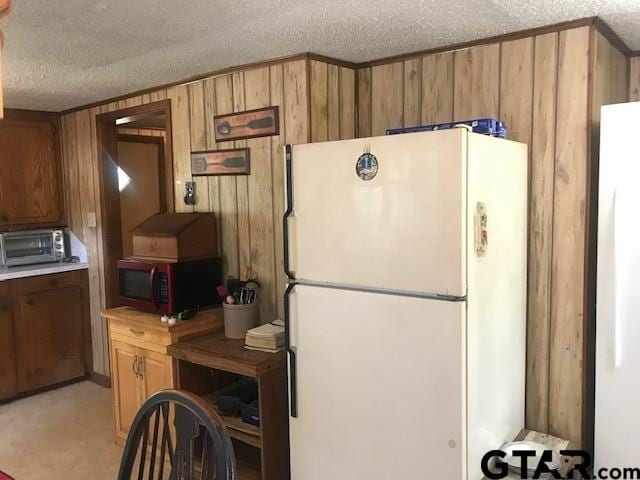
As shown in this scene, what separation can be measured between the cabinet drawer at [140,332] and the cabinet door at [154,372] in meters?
0.07

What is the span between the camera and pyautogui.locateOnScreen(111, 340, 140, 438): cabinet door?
3.14 metres

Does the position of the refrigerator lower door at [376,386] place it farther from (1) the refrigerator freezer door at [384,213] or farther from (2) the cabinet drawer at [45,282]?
(2) the cabinet drawer at [45,282]

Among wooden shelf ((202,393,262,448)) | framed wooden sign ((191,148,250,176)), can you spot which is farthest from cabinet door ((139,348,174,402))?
framed wooden sign ((191,148,250,176))

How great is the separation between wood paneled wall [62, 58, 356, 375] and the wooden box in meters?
0.12

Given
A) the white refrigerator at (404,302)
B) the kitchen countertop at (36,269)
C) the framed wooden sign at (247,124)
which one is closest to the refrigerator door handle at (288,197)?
the white refrigerator at (404,302)

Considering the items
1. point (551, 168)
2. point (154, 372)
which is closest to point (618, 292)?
point (551, 168)

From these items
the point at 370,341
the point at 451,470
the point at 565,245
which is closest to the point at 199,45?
the point at 370,341

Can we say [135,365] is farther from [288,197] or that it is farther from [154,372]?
[288,197]

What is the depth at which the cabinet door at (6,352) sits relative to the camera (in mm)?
3992

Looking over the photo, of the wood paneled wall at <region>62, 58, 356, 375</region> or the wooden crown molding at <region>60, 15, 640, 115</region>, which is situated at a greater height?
the wooden crown molding at <region>60, 15, 640, 115</region>

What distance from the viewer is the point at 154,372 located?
3.00 m

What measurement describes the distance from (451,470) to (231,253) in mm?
1829

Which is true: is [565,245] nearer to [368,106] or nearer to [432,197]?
[432,197]

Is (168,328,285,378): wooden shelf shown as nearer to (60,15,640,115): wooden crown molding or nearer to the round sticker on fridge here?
the round sticker on fridge
